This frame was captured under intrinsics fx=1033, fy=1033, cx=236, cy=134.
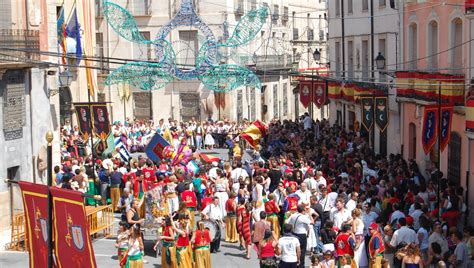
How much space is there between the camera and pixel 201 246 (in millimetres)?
19531

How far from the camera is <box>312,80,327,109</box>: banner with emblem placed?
39.9 meters

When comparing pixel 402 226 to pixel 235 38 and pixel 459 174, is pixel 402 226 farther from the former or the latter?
pixel 235 38

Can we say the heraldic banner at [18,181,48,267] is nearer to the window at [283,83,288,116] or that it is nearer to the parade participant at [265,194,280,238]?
the parade participant at [265,194,280,238]

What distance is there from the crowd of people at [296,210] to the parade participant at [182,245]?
0.02 meters

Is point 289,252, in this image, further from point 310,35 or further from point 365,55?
point 310,35

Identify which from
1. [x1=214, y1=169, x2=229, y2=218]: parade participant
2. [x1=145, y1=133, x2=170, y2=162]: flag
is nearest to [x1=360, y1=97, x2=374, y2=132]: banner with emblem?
[x1=145, y1=133, x2=170, y2=162]: flag

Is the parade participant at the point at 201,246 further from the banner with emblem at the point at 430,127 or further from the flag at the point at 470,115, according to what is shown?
the flag at the point at 470,115

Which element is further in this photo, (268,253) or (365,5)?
(365,5)

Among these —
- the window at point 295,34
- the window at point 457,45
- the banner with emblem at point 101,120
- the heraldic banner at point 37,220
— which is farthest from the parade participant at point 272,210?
the window at point 295,34

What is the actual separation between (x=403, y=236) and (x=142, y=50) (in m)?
37.9

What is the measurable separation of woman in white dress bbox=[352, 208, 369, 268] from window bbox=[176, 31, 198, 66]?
113 feet

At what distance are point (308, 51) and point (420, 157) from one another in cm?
3640

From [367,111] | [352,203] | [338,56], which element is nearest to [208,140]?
[338,56]

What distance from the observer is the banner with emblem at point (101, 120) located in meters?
28.8
